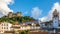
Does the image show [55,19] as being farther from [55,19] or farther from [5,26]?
[5,26]

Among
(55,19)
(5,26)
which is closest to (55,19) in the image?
(55,19)

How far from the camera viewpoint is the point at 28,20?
13.9 metres

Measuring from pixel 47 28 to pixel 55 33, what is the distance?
1.47 metres

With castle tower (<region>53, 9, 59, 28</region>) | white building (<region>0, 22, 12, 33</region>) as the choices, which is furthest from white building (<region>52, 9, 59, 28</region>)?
white building (<region>0, 22, 12, 33</region>)

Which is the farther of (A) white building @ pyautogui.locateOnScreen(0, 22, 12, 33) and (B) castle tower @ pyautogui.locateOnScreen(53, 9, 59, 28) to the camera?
(A) white building @ pyautogui.locateOnScreen(0, 22, 12, 33)

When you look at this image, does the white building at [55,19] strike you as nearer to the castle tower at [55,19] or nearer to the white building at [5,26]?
the castle tower at [55,19]

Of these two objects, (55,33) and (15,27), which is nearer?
(55,33)

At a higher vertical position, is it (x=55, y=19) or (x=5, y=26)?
(x=55, y=19)

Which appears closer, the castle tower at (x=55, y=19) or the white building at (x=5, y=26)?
the castle tower at (x=55, y=19)

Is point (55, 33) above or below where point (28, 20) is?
below

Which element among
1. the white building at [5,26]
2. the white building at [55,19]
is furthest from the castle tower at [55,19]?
the white building at [5,26]

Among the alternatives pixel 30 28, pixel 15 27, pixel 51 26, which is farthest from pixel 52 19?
pixel 15 27

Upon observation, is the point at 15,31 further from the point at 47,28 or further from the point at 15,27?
the point at 47,28

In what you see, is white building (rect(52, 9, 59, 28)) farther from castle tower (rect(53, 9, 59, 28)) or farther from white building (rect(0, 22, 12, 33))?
white building (rect(0, 22, 12, 33))
